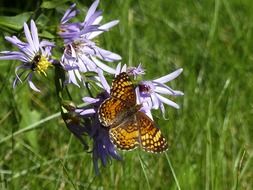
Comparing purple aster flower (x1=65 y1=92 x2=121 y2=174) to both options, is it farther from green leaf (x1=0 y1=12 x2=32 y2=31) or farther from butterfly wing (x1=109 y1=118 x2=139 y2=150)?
green leaf (x1=0 y1=12 x2=32 y2=31)

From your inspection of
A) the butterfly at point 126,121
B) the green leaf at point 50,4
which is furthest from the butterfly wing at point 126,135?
the green leaf at point 50,4

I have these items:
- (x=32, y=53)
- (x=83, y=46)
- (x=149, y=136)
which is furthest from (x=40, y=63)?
(x=149, y=136)

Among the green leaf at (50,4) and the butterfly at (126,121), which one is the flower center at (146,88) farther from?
the green leaf at (50,4)

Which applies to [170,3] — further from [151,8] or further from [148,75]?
[148,75]

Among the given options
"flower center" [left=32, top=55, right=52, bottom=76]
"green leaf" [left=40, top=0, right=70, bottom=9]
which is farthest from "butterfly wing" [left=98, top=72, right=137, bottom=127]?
"green leaf" [left=40, top=0, right=70, bottom=9]

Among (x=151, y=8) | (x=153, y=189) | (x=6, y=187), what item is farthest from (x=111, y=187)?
(x=151, y=8)
